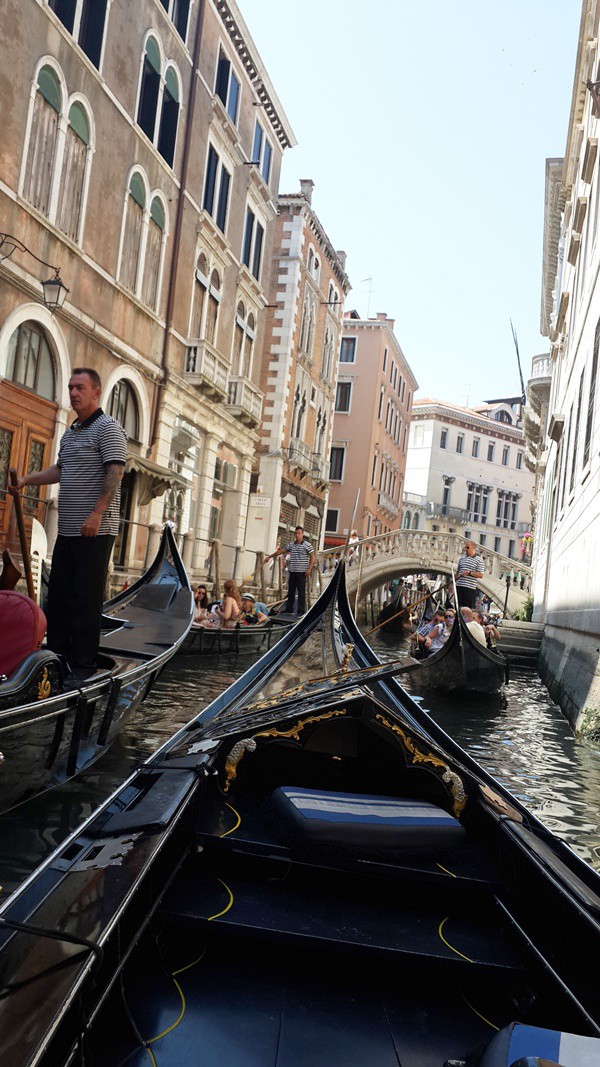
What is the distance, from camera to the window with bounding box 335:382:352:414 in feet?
83.0

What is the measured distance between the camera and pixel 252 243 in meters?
13.3

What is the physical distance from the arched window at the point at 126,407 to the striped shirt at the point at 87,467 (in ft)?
20.4

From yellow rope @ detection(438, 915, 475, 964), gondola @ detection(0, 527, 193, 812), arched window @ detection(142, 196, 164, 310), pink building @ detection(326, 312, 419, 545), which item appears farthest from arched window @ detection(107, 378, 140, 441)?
pink building @ detection(326, 312, 419, 545)

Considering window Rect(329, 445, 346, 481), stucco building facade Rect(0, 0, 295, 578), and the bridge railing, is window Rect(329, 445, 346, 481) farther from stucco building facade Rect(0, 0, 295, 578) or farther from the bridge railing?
stucco building facade Rect(0, 0, 295, 578)

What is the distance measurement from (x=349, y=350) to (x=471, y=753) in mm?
21888

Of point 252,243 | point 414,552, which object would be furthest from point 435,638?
point 414,552

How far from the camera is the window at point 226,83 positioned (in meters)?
11.4

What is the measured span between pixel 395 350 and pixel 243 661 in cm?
2061

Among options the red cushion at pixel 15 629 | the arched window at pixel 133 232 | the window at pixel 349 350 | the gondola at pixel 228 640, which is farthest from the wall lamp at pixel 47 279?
the window at pixel 349 350

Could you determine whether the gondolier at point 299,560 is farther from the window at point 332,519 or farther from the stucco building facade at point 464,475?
the stucco building facade at point 464,475

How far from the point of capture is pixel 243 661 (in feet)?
27.4

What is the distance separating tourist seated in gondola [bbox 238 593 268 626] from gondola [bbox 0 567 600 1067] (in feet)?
22.7

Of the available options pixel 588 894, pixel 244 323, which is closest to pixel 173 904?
pixel 588 894

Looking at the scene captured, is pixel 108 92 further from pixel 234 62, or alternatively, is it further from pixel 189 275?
pixel 234 62
